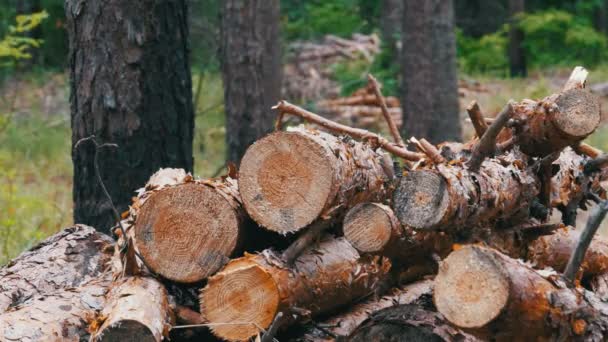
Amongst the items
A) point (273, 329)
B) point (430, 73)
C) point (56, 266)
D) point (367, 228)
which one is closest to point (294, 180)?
point (367, 228)

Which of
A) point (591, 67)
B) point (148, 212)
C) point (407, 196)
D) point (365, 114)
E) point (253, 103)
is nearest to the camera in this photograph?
point (407, 196)

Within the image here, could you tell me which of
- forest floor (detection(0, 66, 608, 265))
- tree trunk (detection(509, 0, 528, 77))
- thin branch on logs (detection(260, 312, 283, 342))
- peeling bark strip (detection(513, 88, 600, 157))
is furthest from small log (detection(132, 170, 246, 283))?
tree trunk (detection(509, 0, 528, 77))

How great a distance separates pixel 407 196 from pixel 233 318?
33.2 inches

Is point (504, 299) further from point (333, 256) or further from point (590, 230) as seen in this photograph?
point (333, 256)

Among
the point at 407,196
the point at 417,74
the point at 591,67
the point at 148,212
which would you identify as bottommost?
the point at 591,67

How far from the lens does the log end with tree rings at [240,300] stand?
364 centimetres

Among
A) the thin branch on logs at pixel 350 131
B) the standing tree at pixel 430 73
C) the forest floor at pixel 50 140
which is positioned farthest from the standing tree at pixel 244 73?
the thin branch on logs at pixel 350 131

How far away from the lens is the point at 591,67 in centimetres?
2084

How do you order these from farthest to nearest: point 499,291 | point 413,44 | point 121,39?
point 413,44 → point 121,39 → point 499,291

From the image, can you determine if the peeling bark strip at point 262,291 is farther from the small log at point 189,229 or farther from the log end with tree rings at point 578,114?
the log end with tree rings at point 578,114

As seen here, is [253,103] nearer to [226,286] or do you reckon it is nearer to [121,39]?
[121,39]

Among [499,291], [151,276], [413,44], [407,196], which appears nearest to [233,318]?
[151,276]

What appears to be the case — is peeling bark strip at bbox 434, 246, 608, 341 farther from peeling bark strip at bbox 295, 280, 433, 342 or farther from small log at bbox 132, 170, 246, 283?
small log at bbox 132, 170, 246, 283

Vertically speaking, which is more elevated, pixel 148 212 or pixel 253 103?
pixel 148 212
